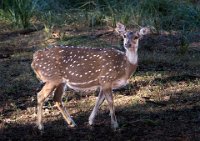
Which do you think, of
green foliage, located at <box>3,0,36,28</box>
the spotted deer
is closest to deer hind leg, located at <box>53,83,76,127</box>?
the spotted deer

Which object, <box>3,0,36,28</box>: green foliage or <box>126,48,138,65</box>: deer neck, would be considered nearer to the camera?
<box>126,48,138,65</box>: deer neck

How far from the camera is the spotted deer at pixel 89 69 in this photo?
294 inches

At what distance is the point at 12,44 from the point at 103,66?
17.9ft

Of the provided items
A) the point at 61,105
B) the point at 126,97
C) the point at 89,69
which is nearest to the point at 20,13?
the point at 126,97

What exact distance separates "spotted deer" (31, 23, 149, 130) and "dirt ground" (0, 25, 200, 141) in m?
0.30

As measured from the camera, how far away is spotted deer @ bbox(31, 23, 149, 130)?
747cm

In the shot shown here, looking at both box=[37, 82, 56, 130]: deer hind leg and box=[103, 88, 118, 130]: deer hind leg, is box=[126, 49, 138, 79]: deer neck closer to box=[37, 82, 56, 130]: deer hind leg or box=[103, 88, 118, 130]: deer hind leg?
box=[103, 88, 118, 130]: deer hind leg

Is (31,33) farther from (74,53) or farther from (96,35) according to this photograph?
Answer: (74,53)

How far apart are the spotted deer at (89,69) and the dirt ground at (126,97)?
1.00ft

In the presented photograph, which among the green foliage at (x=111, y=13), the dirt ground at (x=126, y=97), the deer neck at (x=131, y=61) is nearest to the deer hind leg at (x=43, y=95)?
the dirt ground at (x=126, y=97)

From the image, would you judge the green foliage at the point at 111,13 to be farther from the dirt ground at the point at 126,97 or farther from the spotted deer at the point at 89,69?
the spotted deer at the point at 89,69

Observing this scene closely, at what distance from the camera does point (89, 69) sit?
756cm

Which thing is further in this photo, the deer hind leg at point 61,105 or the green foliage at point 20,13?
the green foliage at point 20,13

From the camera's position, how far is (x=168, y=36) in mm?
12906
